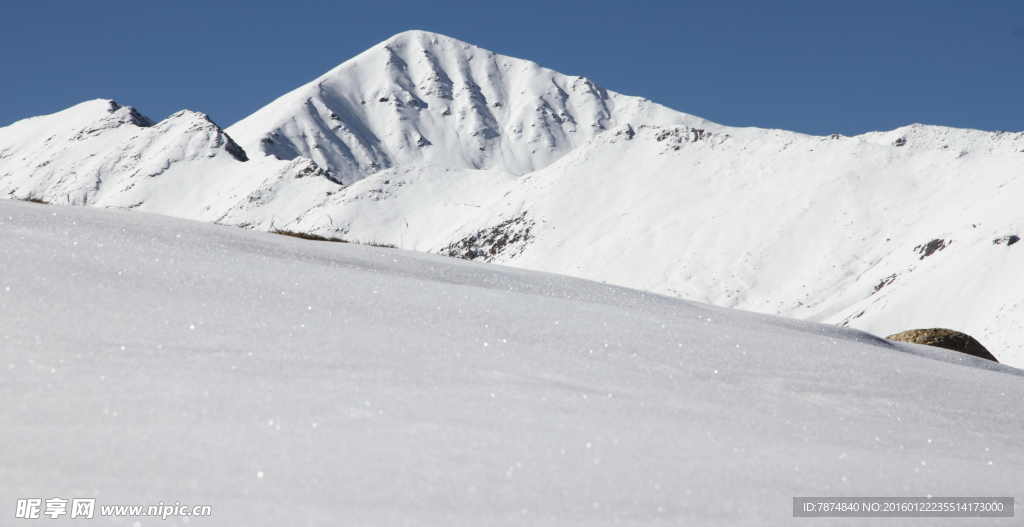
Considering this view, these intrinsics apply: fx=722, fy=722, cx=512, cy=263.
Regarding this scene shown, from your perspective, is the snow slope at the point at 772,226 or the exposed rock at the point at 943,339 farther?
the snow slope at the point at 772,226

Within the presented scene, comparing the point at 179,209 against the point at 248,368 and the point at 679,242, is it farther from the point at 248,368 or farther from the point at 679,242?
the point at 248,368

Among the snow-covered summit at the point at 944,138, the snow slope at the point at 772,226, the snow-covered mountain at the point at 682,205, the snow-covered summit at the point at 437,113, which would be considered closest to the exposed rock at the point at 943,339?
the snow-covered mountain at the point at 682,205

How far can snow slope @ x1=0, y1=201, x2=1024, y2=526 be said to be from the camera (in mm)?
1553

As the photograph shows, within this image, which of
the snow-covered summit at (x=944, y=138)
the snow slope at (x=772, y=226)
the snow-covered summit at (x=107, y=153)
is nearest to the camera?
the snow slope at (x=772, y=226)

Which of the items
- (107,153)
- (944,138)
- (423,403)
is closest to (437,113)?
(107,153)

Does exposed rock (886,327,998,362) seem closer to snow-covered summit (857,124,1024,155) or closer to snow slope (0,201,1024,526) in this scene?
snow slope (0,201,1024,526)

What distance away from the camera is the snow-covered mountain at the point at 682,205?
2612 cm

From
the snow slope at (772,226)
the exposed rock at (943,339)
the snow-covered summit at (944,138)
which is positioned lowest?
the exposed rock at (943,339)

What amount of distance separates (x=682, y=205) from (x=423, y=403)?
37.6 meters

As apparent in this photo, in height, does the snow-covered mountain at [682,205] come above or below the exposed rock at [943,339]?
above

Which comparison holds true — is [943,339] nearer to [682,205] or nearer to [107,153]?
[682,205]

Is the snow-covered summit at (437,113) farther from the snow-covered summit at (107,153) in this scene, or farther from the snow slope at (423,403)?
the snow slope at (423,403)

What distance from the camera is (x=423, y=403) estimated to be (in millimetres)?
2062

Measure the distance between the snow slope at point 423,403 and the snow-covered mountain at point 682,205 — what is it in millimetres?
3251
